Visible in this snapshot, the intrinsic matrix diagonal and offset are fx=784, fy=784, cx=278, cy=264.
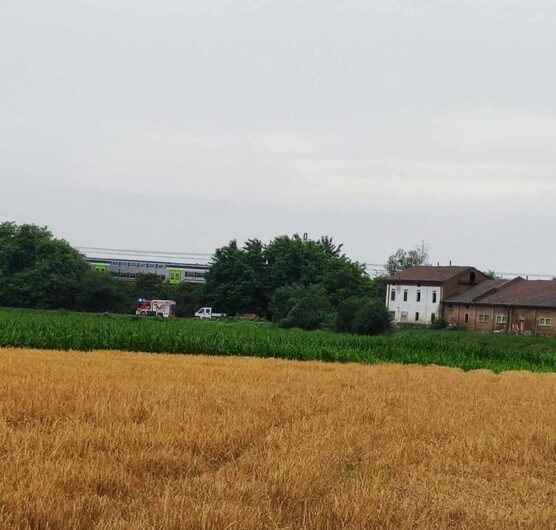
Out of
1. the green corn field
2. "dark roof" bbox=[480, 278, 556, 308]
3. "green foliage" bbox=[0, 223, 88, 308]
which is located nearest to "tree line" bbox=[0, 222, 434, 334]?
"green foliage" bbox=[0, 223, 88, 308]

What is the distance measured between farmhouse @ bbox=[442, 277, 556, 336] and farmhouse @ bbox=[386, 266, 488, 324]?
1086 mm

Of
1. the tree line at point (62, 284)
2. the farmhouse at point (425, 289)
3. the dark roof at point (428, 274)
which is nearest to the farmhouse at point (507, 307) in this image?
the farmhouse at point (425, 289)

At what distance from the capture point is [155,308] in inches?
3196

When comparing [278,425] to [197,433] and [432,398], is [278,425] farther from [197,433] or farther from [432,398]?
[432,398]

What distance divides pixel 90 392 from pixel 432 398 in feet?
21.0

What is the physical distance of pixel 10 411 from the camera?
29.2 feet

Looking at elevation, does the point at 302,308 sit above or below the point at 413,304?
below

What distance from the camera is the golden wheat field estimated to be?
17.5 ft

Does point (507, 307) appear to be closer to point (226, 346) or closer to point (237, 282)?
point (237, 282)

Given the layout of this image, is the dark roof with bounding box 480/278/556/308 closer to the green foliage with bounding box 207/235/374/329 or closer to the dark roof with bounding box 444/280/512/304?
the dark roof with bounding box 444/280/512/304

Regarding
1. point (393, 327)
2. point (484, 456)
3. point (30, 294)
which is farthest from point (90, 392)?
point (30, 294)

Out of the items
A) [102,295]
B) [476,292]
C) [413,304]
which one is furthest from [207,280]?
[476,292]

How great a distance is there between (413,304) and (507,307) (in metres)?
11.3

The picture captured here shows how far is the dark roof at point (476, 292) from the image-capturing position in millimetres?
71125
